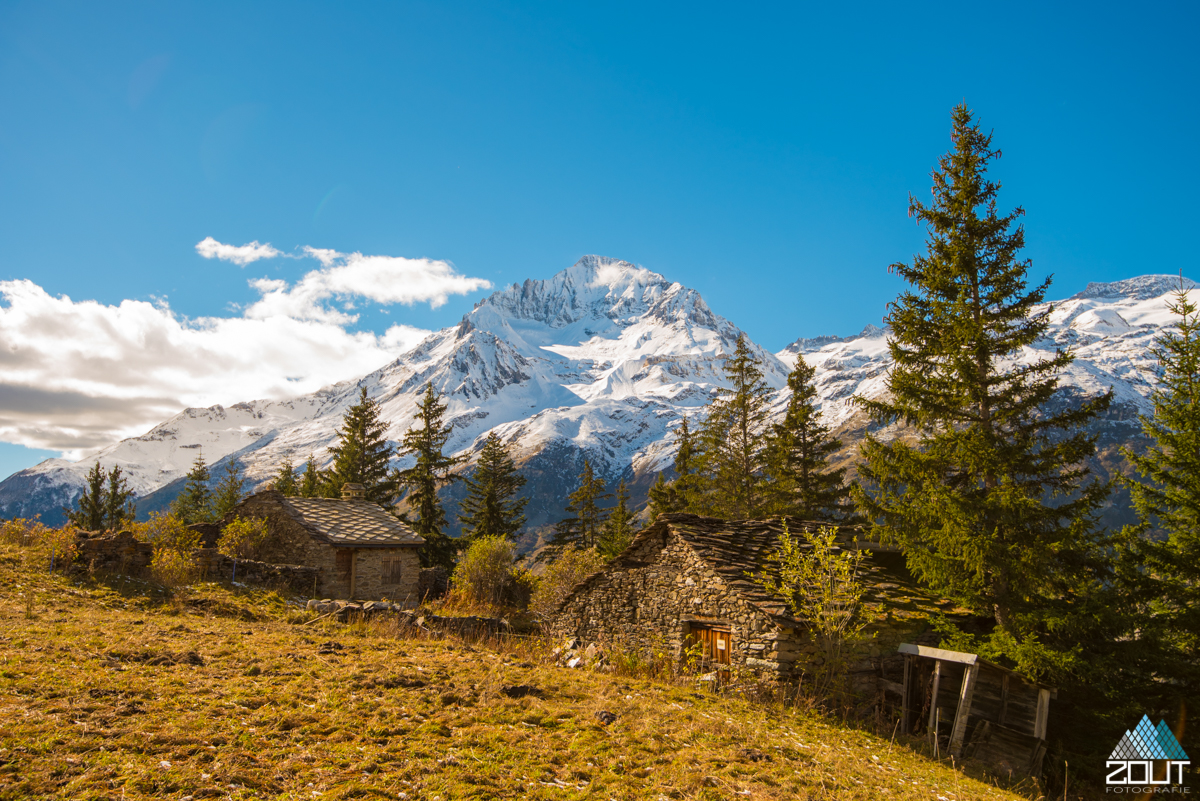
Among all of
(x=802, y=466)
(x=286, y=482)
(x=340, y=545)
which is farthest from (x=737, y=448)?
(x=286, y=482)

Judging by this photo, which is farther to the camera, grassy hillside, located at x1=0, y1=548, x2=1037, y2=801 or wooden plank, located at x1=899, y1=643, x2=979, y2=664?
wooden plank, located at x1=899, y1=643, x2=979, y2=664

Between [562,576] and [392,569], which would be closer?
[392,569]

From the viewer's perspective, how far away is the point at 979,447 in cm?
1387

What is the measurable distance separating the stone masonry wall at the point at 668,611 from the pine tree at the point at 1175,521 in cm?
793

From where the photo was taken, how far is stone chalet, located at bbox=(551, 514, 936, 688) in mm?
13766

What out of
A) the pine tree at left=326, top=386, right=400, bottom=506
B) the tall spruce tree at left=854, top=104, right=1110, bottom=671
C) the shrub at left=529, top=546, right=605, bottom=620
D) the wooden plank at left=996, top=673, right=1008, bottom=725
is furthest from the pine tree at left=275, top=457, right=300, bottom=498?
the wooden plank at left=996, top=673, right=1008, bottom=725

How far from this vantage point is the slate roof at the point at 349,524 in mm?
23422

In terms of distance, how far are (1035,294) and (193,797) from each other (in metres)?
18.8

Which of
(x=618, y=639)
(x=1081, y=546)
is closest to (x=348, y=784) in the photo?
(x=618, y=639)

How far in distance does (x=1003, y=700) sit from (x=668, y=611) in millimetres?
7725

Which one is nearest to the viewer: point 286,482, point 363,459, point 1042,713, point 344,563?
point 1042,713

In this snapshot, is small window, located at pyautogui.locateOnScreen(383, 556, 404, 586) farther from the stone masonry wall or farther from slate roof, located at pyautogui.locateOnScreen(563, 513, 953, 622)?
slate roof, located at pyautogui.locateOnScreen(563, 513, 953, 622)

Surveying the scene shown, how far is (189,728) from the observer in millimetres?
7387

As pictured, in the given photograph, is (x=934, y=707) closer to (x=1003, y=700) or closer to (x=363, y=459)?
(x=1003, y=700)
